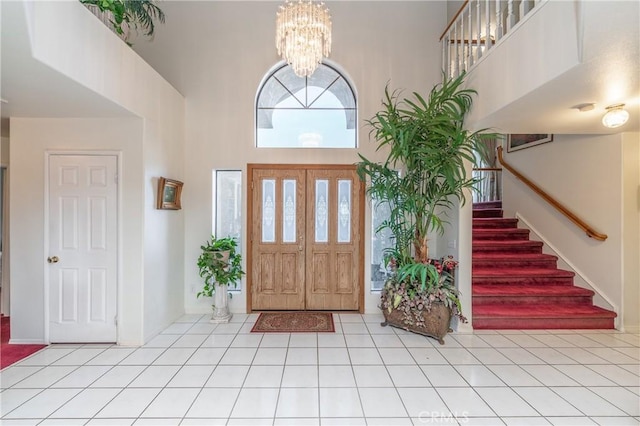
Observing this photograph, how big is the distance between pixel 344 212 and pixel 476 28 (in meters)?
2.85

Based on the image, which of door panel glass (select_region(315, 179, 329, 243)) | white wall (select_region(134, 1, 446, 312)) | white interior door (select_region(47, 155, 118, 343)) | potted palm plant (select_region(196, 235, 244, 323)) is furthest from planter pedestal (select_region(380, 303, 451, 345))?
white interior door (select_region(47, 155, 118, 343))

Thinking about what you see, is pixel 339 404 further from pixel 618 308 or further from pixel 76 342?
pixel 618 308

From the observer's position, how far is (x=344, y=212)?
14.5 feet

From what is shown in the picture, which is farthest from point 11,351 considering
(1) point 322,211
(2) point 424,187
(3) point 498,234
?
(3) point 498,234

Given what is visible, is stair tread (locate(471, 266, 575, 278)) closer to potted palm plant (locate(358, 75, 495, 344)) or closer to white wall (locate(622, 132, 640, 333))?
white wall (locate(622, 132, 640, 333))

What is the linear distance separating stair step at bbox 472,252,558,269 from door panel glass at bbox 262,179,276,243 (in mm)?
3029

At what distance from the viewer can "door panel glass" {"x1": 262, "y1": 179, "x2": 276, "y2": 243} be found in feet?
14.5

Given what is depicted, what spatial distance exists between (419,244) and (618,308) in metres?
2.65

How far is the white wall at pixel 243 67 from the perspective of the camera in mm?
4352

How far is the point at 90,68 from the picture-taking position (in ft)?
8.16

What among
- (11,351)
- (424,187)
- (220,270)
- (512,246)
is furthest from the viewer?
(512,246)

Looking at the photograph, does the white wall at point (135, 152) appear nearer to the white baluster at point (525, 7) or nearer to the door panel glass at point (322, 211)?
the door panel glass at point (322, 211)

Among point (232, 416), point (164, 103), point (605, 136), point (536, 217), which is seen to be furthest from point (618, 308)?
point (164, 103)

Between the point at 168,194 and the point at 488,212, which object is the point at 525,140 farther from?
the point at 168,194
